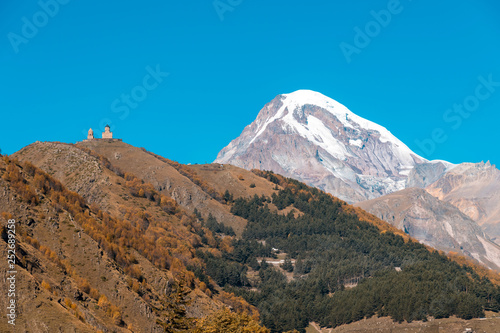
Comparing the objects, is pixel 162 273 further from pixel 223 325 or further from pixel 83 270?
pixel 223 325

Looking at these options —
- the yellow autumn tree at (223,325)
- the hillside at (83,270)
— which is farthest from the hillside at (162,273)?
the yellow autumn tree at (223,325)

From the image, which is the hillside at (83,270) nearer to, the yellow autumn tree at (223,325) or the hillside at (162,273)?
the hillside at (162,273)

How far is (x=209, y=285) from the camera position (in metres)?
151

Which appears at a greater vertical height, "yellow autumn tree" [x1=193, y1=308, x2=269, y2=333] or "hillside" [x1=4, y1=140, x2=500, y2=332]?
"hillside" [x1=4, y1=140, x2=500, y2=332]

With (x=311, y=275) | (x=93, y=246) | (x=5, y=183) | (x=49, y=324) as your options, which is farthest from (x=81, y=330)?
(x=311, y=275)

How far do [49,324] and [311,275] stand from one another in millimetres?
128301

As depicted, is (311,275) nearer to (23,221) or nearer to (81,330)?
(23,221)

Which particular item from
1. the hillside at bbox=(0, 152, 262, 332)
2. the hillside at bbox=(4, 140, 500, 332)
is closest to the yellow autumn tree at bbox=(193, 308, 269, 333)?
the hillside at bbox=(4, 140, 500, 332)

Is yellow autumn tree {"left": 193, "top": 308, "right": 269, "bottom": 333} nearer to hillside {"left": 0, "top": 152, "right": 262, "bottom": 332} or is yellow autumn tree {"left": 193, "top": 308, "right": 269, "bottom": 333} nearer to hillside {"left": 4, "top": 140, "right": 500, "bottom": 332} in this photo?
hillside {"left": 4, "top": 140, "right": 500, "bottom": 332}

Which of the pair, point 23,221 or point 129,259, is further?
point 129,259

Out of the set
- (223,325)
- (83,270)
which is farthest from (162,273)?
(223,325)

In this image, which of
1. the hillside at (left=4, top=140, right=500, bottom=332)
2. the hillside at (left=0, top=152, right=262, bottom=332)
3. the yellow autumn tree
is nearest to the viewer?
the yellow autumn tree

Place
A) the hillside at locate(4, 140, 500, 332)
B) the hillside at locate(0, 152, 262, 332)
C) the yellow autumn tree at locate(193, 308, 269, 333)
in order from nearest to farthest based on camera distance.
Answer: the yellow autumn tree at locate(193, 308, 269, 333) < the hillside at locate(0, 152, 262, 332) < the hillside at locate(4, 140, 500, 332)

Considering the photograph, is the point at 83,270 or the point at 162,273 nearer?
the point at 83,270
